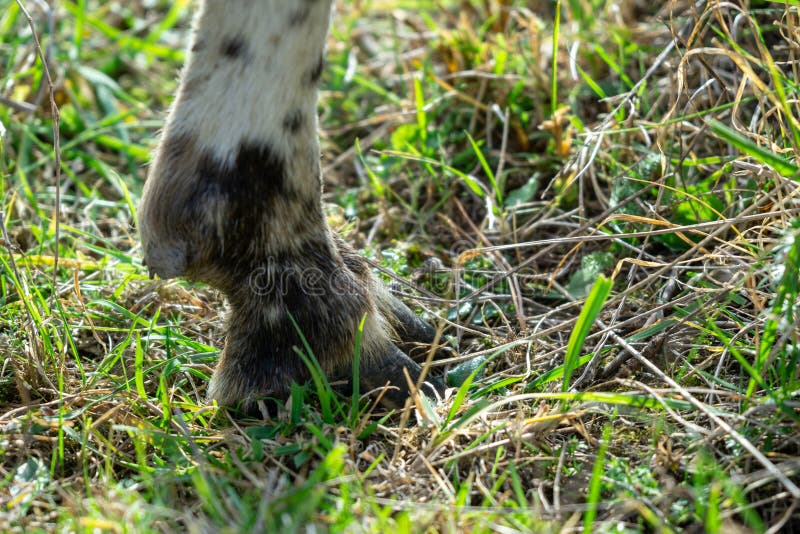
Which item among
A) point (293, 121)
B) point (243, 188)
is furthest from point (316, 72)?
point (243, 188)

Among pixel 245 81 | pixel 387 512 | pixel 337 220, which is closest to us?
pixel 387 512

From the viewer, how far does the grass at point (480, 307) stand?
1.84m

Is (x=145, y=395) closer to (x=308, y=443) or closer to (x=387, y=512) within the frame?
(x=308, y=443)

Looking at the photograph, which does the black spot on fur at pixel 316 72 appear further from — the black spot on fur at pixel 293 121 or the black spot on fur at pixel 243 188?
the black spot on fur at pixel 243 188

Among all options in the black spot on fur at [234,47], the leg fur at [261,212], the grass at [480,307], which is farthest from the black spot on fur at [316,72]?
the grass at [480,307]

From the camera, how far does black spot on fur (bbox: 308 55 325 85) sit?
185 centimetres

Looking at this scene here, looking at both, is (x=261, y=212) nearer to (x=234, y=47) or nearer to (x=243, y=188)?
(x=243, y=188)

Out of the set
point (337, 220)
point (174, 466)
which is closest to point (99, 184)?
point (337, 220)

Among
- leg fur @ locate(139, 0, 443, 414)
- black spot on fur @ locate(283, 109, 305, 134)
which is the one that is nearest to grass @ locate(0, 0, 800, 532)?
leg fur @ locate(139, 0, 443, 414)

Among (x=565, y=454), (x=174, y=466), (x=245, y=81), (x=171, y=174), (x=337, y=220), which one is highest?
(x=245, y=81)

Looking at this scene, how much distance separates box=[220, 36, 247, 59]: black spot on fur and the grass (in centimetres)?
74

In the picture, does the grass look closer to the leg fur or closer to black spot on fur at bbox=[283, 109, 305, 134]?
the leg fur

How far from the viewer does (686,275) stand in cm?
250

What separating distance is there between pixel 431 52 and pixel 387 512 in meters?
2.64
